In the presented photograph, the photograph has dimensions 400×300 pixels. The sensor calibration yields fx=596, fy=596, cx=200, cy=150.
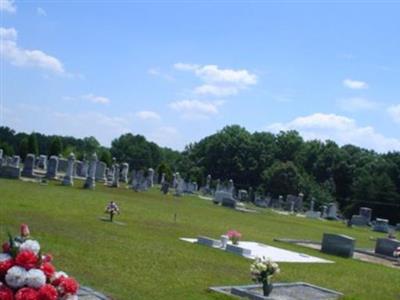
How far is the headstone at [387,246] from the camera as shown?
26345mm

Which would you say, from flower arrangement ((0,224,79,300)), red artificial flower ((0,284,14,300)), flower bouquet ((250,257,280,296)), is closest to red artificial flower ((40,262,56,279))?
flower arrangement ((0,224,79,300))

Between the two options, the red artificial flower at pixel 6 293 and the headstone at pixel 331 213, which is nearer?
the red artificial flower at pixel 6 293

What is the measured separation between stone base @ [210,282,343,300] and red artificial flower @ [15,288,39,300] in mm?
6979

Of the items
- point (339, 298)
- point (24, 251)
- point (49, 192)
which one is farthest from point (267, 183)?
point (24, 251)

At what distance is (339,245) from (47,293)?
19.5 meters

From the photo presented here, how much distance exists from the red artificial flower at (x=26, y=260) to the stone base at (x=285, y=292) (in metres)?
6.82

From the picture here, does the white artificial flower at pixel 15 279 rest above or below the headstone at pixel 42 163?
below

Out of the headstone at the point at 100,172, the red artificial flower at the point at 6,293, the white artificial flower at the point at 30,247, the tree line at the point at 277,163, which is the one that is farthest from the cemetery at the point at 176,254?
the tree line at the point at 277,163

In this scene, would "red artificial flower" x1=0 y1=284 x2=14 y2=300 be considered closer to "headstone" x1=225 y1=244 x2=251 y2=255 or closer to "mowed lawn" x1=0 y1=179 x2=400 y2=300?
"mowed lawn" x1=0 y1=179 x2=400 y2=300

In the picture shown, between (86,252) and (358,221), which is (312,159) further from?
(86,252)

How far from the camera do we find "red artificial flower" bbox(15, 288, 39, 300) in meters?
5.37

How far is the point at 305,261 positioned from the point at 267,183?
62.0 m

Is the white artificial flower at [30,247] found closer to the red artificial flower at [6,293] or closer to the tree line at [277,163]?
the red artificial flower at [6,293]

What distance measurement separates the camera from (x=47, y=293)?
17.9 ft
